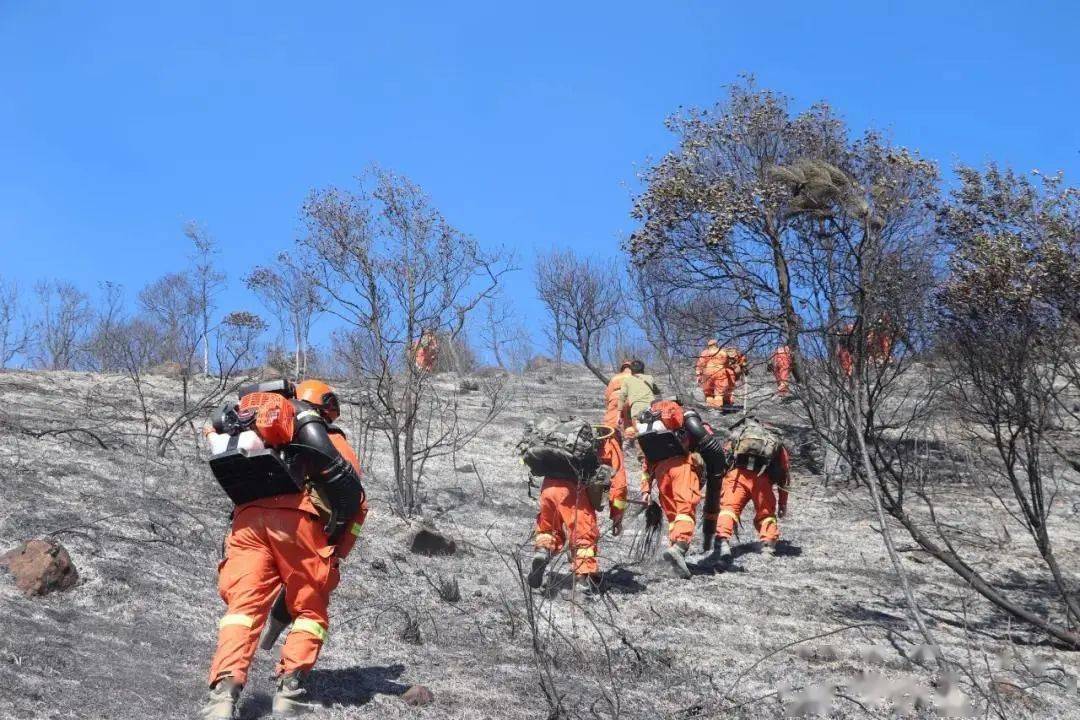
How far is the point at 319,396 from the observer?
5.36m

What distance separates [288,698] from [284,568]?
566mm

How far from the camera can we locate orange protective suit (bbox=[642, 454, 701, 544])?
29.6 ft

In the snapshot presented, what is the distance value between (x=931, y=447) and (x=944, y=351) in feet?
32.3

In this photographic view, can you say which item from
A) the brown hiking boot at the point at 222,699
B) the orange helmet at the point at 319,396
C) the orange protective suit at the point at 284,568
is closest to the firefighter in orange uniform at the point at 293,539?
the orange protective suit at the point at 284,568

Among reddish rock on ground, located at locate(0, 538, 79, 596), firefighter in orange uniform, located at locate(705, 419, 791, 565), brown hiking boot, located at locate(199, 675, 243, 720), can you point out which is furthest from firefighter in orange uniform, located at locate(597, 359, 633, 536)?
brown hiking boot, located at locate(199, 675, 243, 720)

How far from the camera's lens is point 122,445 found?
1087cm

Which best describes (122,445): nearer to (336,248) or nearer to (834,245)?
(336,248)

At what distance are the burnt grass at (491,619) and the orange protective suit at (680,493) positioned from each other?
434mm

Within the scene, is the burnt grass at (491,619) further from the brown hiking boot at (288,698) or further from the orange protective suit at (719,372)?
the orange protective suit at (719,372)

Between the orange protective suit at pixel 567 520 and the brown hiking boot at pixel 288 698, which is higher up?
the orange protective suit at pixel 567 520

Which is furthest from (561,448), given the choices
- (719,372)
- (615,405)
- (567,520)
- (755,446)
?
(719,372)

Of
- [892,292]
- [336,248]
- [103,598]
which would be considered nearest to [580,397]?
[336,248]

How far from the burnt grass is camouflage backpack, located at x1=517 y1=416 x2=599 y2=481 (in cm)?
79

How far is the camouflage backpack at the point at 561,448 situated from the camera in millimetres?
8117
